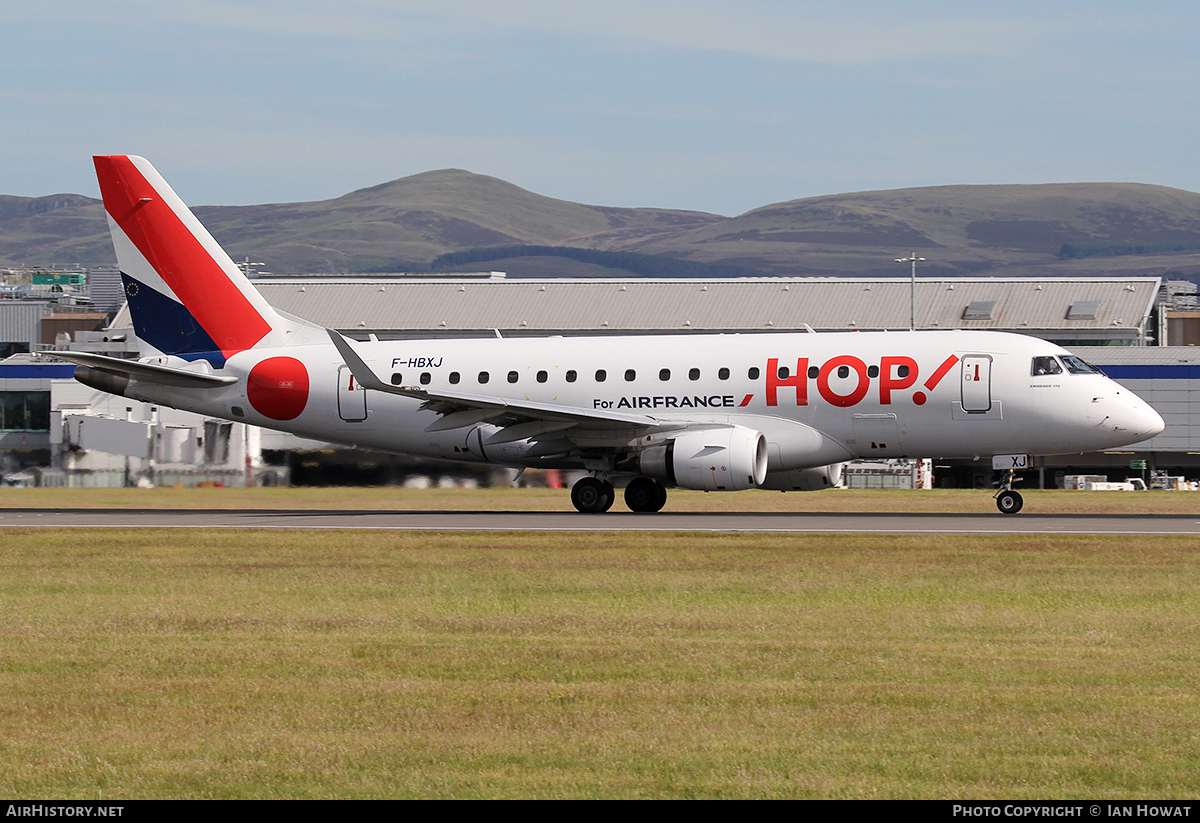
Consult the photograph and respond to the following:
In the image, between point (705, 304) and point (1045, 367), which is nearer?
point (1045, 367)

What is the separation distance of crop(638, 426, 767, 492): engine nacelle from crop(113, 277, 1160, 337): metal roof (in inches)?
2215

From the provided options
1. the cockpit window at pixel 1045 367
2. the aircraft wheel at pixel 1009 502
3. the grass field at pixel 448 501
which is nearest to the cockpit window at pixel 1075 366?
the cockpit window at pixel 1045 367

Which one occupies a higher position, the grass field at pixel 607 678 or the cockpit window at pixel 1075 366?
the cockpit window at pixel 1075 366

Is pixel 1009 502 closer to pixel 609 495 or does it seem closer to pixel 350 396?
pixel 609 495

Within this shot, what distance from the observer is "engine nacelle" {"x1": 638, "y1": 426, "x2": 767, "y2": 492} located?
1226 inches

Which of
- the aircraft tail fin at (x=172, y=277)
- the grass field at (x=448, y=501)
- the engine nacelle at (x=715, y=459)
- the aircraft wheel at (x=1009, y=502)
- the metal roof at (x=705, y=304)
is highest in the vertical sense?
the metal roof at (x=705, y=304)

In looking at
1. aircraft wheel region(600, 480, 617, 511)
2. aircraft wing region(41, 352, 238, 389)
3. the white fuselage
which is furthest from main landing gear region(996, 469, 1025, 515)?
aircraft wing region(41, 352, 238, 389)

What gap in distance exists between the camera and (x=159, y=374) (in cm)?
3531

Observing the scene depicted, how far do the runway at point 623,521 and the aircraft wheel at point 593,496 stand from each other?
0.36m

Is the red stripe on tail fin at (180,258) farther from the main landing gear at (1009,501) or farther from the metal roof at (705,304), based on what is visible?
the metal roof at (705,304)

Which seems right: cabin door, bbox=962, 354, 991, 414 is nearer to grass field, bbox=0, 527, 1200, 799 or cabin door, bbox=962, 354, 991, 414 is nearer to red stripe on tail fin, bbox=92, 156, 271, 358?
grass field, bbox=0, 527, 1200, 799

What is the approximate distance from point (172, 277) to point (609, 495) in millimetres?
12834

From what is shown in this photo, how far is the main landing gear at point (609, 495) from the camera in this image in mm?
34312

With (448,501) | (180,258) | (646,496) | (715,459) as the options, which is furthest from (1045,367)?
(180,258)
